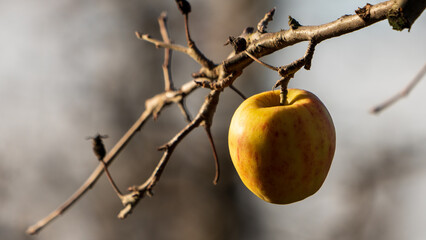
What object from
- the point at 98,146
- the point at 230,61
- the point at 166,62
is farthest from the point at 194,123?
the point at 166,62

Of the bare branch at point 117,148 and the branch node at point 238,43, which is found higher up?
the branch node at point 238,43

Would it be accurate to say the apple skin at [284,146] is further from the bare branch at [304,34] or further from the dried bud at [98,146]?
the dried bud at [98,146]

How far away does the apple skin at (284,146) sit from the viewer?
0.97 metres

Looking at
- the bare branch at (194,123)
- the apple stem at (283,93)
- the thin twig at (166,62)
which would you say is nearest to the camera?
the apple stem at (283,93)

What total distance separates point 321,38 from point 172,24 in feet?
17.9

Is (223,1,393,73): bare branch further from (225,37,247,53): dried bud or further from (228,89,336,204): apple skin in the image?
(228,89,336,204): apple skin

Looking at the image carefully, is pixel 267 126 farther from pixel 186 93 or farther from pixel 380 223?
pixel 380 223

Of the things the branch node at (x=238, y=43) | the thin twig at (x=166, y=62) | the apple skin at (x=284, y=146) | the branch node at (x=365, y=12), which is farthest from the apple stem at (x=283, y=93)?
the thin twig at (x=166, y=62)

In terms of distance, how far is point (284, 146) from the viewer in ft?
3.18

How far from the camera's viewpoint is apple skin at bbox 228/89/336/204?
0.97 m

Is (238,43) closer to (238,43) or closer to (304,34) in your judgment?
(238,43)

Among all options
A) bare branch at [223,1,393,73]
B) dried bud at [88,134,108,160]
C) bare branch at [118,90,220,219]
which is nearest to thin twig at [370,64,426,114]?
bare branch at [223,1,393,73]

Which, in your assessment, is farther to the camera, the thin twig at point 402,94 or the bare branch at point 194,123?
the bare branch at point 194,123

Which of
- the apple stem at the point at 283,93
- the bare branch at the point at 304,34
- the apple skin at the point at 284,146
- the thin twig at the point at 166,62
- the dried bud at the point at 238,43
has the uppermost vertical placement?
the thin twig at the point at 166,62
